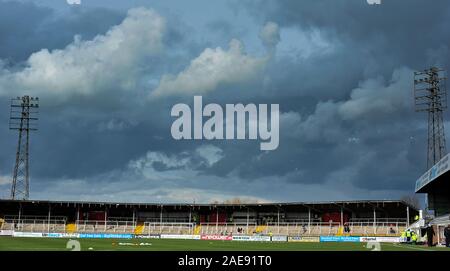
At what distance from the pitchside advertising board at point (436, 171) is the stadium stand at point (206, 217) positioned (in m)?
10.5

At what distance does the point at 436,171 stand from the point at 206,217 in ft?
158

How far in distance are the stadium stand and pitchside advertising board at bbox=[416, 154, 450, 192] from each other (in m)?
10.5

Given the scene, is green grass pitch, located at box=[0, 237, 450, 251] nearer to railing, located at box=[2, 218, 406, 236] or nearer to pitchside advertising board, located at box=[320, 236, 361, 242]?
pitchside advertising board, located at box=[320, 236, 361, 242]

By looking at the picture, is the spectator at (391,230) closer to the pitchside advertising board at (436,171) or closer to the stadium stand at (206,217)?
the stadium stand at (206,217)

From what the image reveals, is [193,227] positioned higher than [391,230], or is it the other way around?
[391,230]

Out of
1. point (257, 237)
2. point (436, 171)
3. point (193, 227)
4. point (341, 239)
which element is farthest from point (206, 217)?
point (436, 171)

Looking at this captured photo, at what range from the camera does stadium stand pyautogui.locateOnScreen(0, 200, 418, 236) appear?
276 ft

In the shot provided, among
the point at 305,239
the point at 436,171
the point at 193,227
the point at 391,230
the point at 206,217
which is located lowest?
the point at 305,239

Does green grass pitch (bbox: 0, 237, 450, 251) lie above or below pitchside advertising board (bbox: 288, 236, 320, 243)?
above

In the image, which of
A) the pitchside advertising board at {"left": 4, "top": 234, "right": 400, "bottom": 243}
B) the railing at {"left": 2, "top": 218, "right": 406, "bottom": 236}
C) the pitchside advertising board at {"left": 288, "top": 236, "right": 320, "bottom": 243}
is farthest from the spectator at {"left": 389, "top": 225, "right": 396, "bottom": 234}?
the pitchside advertising board at {"left": 288, "top": 236, "right": 320, "bottom": 243}

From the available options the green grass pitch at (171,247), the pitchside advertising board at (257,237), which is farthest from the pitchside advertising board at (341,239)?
the green grass pitch at (171,247)

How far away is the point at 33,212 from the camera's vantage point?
318ft

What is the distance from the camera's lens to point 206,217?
317 ft

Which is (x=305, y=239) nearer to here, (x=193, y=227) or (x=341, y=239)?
(x=341, y=239)
